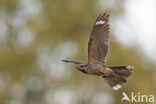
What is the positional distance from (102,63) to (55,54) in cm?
1133

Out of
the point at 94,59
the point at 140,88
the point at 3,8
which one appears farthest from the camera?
the point at 3,8

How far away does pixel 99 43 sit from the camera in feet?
24.7

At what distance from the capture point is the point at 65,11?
755 inches

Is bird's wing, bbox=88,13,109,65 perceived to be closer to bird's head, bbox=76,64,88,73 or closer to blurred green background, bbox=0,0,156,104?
bird's head, bbox=76,64,88,73

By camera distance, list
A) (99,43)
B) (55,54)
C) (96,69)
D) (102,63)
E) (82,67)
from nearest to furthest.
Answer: (82,67) < (96,69) < (102,63) < (99,43) < (55,54)

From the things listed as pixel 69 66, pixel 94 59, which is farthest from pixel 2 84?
pixel 94 59

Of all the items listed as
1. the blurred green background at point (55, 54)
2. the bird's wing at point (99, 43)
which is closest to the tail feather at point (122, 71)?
the bird's wing at point (99, 43)

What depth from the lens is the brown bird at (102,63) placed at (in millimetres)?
7047

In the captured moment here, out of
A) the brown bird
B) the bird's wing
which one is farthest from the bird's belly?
the bird's wing

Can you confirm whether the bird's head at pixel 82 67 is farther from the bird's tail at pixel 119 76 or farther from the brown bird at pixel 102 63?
the bird's tail at pixel 119 76

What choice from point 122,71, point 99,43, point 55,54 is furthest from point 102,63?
point 55,54

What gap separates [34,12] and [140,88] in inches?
185

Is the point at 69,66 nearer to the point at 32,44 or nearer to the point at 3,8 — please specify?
the point at 32,44

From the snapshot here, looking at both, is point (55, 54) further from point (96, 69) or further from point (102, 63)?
point (96, 69)
